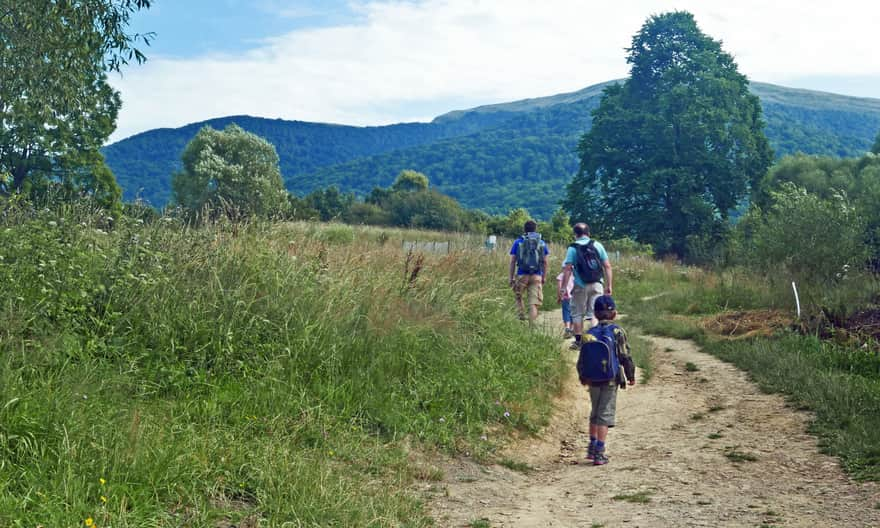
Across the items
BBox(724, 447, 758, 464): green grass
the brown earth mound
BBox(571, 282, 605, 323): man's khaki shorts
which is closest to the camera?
BBox(724, 447, 758, 464): green grass

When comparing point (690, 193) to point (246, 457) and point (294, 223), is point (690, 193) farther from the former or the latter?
point (246, 457)

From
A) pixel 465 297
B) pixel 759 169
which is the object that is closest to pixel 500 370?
pixel 465 297

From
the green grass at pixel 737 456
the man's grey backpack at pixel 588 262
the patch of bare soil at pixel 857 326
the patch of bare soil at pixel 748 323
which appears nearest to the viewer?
the green grass at pixel 737 456

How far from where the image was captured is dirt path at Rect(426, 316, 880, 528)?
526 cm

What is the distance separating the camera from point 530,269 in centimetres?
1284

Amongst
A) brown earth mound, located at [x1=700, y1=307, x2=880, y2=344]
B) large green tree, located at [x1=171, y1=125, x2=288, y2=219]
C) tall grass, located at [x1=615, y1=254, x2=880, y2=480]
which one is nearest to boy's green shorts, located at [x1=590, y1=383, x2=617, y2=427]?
tall grass, located at [x1=615, y1=254, x2=880, y2=480]

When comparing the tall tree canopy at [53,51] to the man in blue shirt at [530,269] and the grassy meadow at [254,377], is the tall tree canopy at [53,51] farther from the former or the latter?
the man in blue shirt at [530,269]

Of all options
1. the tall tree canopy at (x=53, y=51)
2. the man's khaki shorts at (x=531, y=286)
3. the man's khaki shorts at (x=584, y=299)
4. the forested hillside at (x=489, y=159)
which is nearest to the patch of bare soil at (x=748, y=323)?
the man's khaki shorts at (x=584, y=299)

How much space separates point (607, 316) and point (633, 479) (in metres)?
1.49

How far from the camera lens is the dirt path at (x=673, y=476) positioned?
5258 mm

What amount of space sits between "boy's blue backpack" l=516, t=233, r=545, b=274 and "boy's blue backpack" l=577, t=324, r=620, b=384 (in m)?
5.63

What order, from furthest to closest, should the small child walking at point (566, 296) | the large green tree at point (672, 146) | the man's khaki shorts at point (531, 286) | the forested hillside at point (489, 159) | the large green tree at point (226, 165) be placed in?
the forested hillside at point (489, 159)
the large green tree at point (226, 165)
the large green tree at point (672, 146)
the man's khaki shorts at point (531, 286)
the small child walking at point (566, 296)

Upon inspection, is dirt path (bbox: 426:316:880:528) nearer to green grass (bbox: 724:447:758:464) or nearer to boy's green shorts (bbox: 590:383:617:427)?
green grass (bbox: 724:447:758:464)

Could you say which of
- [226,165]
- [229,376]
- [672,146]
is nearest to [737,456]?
[229,376]
